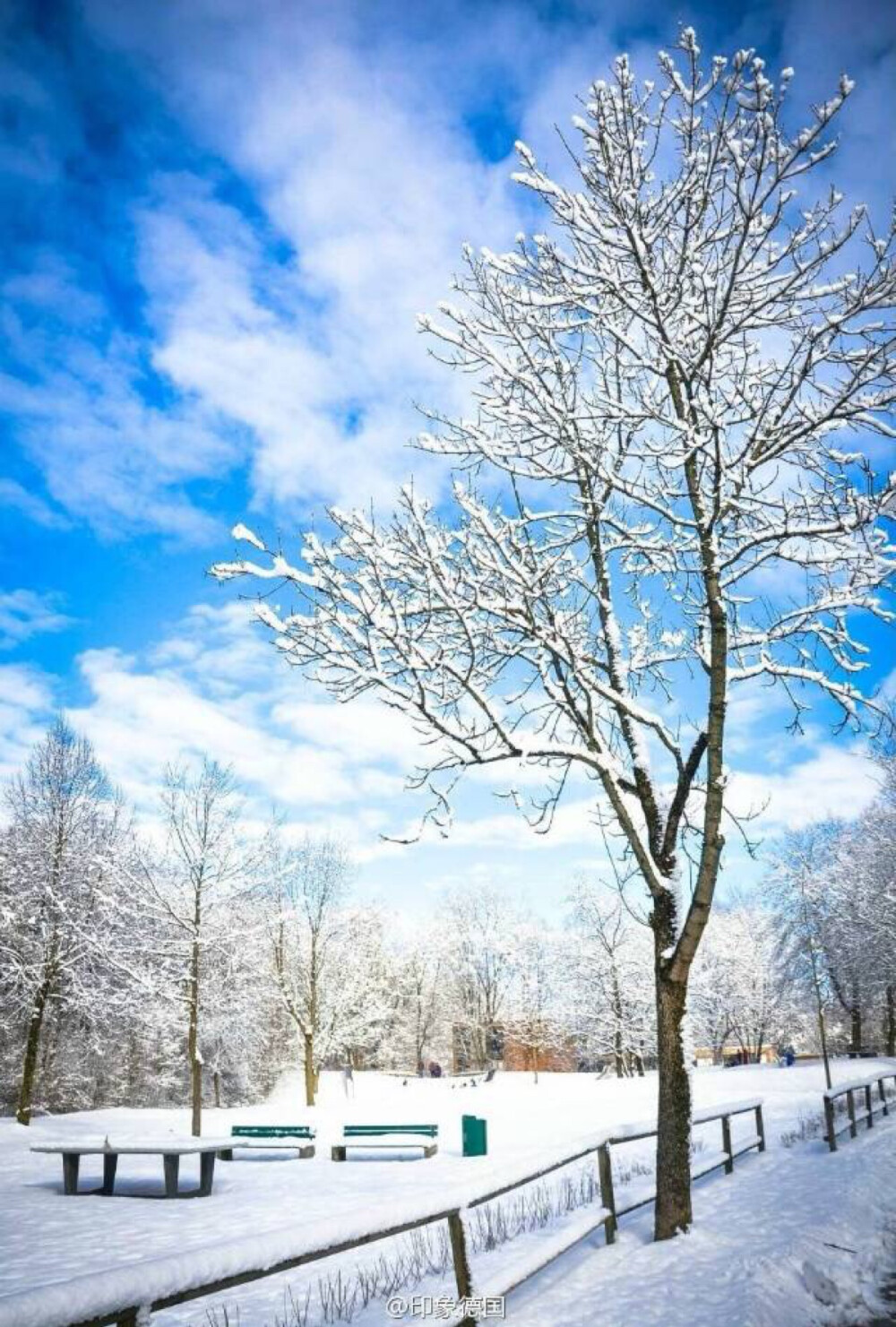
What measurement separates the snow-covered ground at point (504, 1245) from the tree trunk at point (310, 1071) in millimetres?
13028

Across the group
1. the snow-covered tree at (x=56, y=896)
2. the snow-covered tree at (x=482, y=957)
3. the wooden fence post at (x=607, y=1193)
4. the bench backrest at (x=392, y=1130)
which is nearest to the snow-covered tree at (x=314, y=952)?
the snow-covered tree at (x=56, y=896)

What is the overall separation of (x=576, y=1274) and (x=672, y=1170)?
1.31 meters

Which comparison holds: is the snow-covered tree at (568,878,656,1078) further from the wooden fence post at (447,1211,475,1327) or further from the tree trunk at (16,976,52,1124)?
the wooden fence post at (447,1211,475,1327)

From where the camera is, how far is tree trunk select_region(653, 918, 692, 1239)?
612cm

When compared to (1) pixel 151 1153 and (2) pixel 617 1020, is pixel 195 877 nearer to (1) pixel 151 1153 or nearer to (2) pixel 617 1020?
(1) pixel 151 1153

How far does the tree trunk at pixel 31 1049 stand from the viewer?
61.8 feet

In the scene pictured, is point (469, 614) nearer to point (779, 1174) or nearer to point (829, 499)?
point (829, 499)

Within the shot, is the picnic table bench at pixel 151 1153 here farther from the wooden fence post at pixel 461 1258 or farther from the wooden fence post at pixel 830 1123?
the wooden fence post at pixel 830 1123

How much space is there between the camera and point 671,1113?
20.7ft

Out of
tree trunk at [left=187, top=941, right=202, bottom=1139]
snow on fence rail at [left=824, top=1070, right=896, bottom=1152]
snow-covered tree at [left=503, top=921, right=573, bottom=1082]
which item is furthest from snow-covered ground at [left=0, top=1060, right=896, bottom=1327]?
snow-covered tree at [left=503, top=921, right=573, bottom=1082]

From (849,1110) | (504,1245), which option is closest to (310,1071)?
(849,1110)

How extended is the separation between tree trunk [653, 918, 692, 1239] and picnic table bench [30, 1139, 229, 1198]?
24.1 feet

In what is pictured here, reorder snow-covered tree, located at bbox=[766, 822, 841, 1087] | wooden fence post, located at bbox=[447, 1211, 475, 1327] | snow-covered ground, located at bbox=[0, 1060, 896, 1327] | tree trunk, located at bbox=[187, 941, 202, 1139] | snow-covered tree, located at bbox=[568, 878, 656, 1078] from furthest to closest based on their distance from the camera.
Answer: snow-covered tree, located at bbox=[568, 878, 656, 1078], snow-covered tree, located at bbox=[766, 822, 841, 1087], tree trunk, located at bbox=[187, 941, 202, 1139], snow-covered ground, located at bbox=[0, 1060, 896, 1327], wooden fence post, located at bbox=[447, 1211, 475, 1327]

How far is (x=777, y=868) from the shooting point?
124 feet
